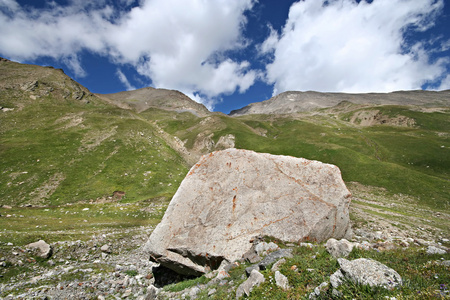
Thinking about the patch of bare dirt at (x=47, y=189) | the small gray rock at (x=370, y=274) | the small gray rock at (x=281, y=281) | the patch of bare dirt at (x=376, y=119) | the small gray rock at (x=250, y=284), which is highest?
the patch of bare dirt at (x=376, y=119)

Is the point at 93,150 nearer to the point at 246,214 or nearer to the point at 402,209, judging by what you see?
the point at 246,214

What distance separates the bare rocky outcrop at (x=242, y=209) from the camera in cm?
1380

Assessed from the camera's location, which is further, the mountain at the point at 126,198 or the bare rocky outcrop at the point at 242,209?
the bare rocky outcrop at the point at 242,209

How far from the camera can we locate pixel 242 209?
15.3 meters

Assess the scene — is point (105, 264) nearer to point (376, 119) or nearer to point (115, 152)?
point (115, 152)

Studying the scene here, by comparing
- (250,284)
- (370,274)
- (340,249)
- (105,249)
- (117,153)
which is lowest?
(105,249)

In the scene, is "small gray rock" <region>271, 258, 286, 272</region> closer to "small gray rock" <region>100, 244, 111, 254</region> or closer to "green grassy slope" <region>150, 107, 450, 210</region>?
"small gray rock" <region>100, 244, 111, 254</region>

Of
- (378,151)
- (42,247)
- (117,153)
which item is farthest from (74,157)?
Answer: (378,151)

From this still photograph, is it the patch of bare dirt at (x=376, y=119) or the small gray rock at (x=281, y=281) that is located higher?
the patch of bare dirt at (x=376, y=119)

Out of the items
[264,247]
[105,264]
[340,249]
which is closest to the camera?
[340,249]

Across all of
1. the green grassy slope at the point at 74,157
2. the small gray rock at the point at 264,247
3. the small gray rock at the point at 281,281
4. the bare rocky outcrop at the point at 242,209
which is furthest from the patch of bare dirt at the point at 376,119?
the small gray rock at the point at 281,281

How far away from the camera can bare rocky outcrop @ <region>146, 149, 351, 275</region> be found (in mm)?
13797

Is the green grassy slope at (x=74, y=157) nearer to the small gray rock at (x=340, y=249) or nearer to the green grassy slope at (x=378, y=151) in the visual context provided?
the small gray rock at (x=340, y=249)

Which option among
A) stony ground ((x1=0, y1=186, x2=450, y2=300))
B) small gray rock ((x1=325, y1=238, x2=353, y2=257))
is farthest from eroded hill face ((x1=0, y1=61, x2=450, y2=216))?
small gray rock ((x1=325, y1=238, x2=353, y2=257))
